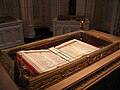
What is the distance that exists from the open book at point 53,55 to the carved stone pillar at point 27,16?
3.25m

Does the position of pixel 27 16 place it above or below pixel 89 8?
below

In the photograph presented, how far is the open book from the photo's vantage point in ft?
5.29

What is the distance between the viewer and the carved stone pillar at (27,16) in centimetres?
504

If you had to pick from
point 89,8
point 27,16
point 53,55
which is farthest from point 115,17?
point 53,55

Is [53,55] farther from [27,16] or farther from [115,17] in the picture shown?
[115,17]

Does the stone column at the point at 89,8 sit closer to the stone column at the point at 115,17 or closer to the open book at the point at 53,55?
the stone column at the point at 115,17

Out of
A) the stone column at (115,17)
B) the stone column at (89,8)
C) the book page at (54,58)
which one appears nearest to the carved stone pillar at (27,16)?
the stone column at (89,8)

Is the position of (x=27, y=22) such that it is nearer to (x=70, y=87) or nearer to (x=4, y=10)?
(x=4, y=10)

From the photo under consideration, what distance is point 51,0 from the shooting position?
578cm

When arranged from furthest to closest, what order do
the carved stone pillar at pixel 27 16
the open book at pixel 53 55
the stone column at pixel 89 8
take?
1. the stone column at pixel 89 8
2. the carved stone pillar at pixel 27 16
3. the open book at pixel 53 55

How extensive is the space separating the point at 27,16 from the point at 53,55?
3.62 m

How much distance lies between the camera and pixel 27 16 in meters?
5.16

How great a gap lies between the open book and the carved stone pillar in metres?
3.25

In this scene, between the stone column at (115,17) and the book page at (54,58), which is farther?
the stone column at (115,17)
